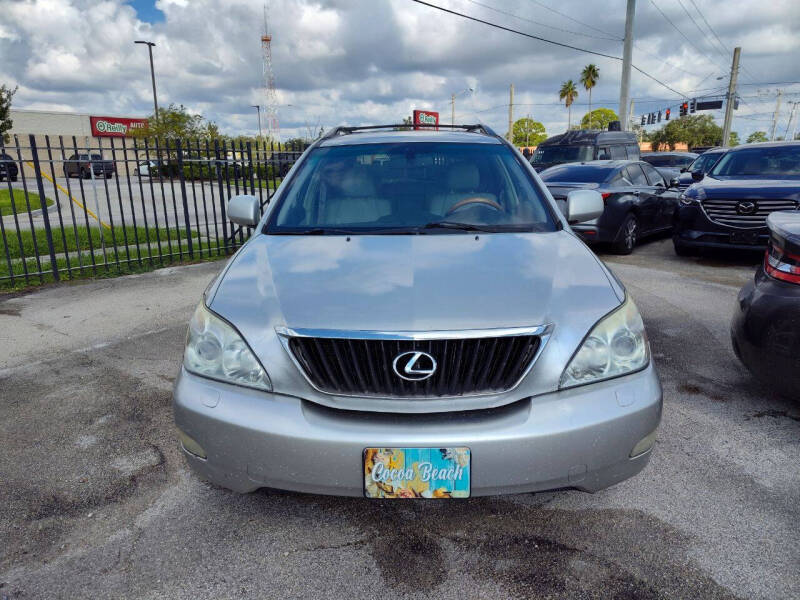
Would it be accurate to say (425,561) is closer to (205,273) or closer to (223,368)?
(223,368)

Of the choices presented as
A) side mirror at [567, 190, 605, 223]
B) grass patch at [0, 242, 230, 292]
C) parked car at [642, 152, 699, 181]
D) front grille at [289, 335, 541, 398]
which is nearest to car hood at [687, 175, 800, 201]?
side mirror at [567, 190, 605, 223]

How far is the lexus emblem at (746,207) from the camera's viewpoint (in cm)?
719

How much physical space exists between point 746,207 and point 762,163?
155 centimetres

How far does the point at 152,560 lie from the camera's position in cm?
214

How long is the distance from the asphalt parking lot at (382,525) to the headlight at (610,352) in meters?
0.69

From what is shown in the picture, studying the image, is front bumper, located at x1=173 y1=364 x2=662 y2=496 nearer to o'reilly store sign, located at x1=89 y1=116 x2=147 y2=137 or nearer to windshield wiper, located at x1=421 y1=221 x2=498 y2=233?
windshield wiper, located at x1=421 y1=221 x2=498 y2=233

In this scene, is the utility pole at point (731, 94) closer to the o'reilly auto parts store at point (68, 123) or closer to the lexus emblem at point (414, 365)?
the lexus emblem at point (414, 365)

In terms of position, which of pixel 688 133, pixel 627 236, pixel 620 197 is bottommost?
pixel 627 236

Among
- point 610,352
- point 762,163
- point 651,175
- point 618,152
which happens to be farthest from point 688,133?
point 610,352

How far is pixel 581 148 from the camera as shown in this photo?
48.7ft

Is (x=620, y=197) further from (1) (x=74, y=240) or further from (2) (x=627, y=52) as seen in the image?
(2) (x=627, y=52)

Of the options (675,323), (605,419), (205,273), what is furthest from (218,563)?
(205,273)

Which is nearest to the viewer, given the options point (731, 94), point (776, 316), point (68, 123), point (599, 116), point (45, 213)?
point (776, 316)

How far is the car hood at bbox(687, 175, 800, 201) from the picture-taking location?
23.0 feet
